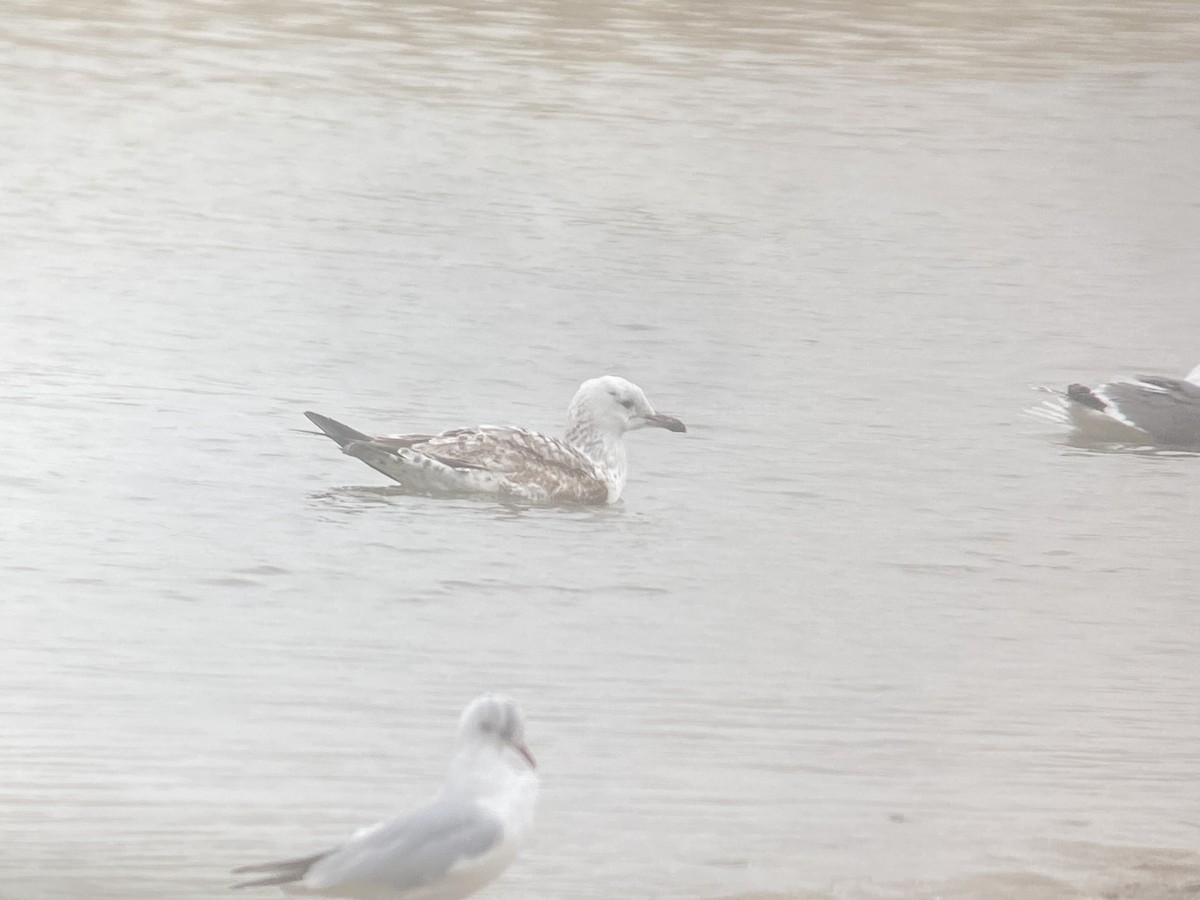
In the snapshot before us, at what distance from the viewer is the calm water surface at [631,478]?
5.68m

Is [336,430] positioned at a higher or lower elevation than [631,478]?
higher

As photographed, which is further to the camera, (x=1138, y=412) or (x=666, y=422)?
(x=1138, y=412)

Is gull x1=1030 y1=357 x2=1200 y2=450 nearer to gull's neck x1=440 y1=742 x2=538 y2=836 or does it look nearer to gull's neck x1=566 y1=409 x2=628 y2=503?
gull's neck x1=566 y1=409 x2=628 y2=503

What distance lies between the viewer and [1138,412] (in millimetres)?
10406

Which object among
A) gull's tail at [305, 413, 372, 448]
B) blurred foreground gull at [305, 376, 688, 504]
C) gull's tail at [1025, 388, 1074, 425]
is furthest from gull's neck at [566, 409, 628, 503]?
gull's tail at [1025, 388, 1074, 425]

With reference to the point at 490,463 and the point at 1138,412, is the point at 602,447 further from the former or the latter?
the point at 1138,412

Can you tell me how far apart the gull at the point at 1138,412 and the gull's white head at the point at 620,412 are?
219 cm

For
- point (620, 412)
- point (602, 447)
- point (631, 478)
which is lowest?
point (631, 478)

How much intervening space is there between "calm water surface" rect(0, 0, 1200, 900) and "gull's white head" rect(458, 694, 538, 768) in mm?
587

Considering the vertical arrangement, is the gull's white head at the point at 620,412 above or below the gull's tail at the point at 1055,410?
above

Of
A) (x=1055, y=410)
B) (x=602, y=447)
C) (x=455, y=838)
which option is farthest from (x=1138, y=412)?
(x=455, y=838)

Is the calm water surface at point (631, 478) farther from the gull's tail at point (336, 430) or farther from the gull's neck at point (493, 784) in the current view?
the gull's neck at point (493, 784)

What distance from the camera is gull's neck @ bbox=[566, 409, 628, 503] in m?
9.04

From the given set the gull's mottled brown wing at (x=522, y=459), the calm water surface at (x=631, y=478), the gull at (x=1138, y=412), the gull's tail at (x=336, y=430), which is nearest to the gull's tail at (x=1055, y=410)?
the gull at (x=1138, y=412)
